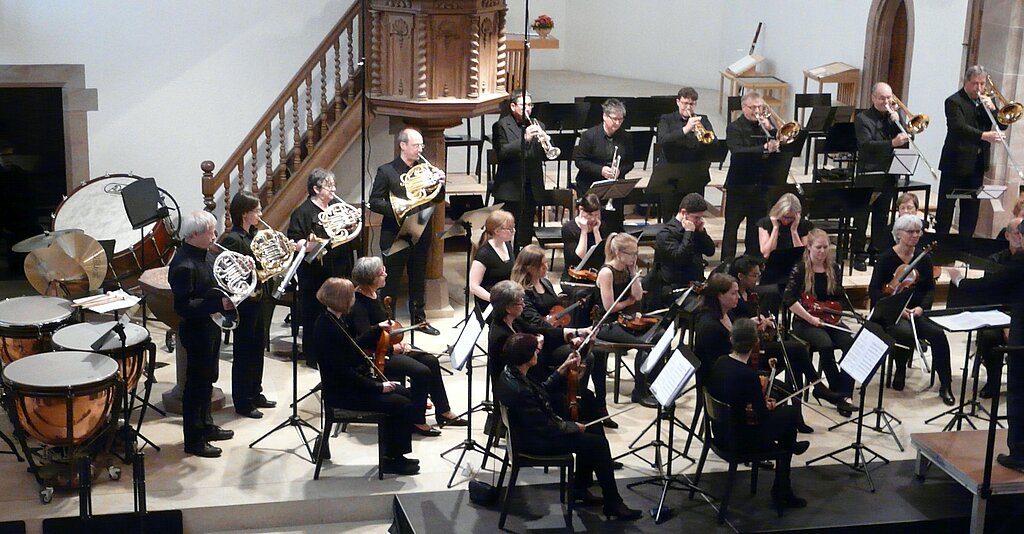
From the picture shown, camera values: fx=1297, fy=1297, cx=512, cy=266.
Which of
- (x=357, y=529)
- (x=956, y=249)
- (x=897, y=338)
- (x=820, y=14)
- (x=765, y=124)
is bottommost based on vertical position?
(x=357, y=529)

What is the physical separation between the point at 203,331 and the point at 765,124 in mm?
4776

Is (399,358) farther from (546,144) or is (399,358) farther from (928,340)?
(928,340)

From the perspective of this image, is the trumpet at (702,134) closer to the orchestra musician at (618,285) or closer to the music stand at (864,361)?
the orchestra musician at (618,285)

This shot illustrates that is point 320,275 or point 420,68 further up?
point 420,68

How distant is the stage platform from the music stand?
29 cm

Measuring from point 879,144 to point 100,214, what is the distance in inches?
225

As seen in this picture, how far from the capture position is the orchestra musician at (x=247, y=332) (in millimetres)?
7312

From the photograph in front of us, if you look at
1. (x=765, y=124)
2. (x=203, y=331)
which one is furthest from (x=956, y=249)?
(x=203, y=331)

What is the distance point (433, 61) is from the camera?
8.85 metres

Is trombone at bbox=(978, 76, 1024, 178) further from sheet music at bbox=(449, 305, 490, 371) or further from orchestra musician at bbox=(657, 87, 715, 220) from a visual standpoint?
sheet music at bbox=(449, 305, 490, 371)

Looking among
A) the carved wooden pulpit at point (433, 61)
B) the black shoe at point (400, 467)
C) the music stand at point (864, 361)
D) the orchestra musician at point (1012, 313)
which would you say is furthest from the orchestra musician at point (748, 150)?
the black shoe at point (400, 467)

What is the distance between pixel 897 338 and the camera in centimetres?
814

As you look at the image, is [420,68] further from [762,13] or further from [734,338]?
[762,13]

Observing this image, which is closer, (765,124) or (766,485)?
(766,485)
